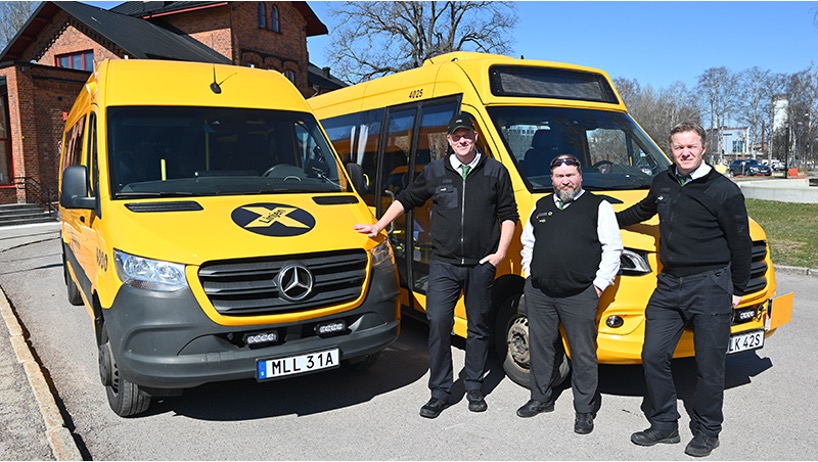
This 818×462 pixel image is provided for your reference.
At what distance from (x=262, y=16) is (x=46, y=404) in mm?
30087

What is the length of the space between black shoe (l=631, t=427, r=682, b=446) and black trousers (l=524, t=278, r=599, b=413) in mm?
350

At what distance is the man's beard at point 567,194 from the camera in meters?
4.17

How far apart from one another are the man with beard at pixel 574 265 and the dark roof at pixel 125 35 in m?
24.3

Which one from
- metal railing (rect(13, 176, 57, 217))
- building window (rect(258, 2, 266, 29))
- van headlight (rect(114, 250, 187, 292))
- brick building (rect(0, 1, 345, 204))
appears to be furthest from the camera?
building window (rect(258, 2, 266, 29))

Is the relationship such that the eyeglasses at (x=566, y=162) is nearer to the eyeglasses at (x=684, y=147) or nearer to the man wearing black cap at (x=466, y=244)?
the man wearing black cap at (x=466, y=244)

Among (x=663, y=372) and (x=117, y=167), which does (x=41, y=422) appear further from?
(x=663, y=372)

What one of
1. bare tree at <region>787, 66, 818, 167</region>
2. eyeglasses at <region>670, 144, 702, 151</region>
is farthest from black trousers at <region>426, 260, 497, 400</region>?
bare tree at <region>787, 66, 818, 167</region>

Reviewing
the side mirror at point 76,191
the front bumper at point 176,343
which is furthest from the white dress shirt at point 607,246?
the side mirror at point 76,191

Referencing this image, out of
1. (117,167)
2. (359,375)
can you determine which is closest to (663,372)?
(359,375)

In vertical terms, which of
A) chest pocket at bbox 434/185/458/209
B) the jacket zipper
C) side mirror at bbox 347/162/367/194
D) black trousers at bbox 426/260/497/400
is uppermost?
side mirror at bbox 347/162/367/194

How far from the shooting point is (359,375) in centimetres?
538

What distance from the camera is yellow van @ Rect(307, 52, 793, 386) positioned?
Result: 4297 mm

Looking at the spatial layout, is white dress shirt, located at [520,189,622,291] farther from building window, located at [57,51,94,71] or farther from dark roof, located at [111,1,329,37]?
building window, located at [57,51,94,71]

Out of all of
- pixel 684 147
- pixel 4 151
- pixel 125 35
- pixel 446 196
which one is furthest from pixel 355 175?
pixel 125 35
